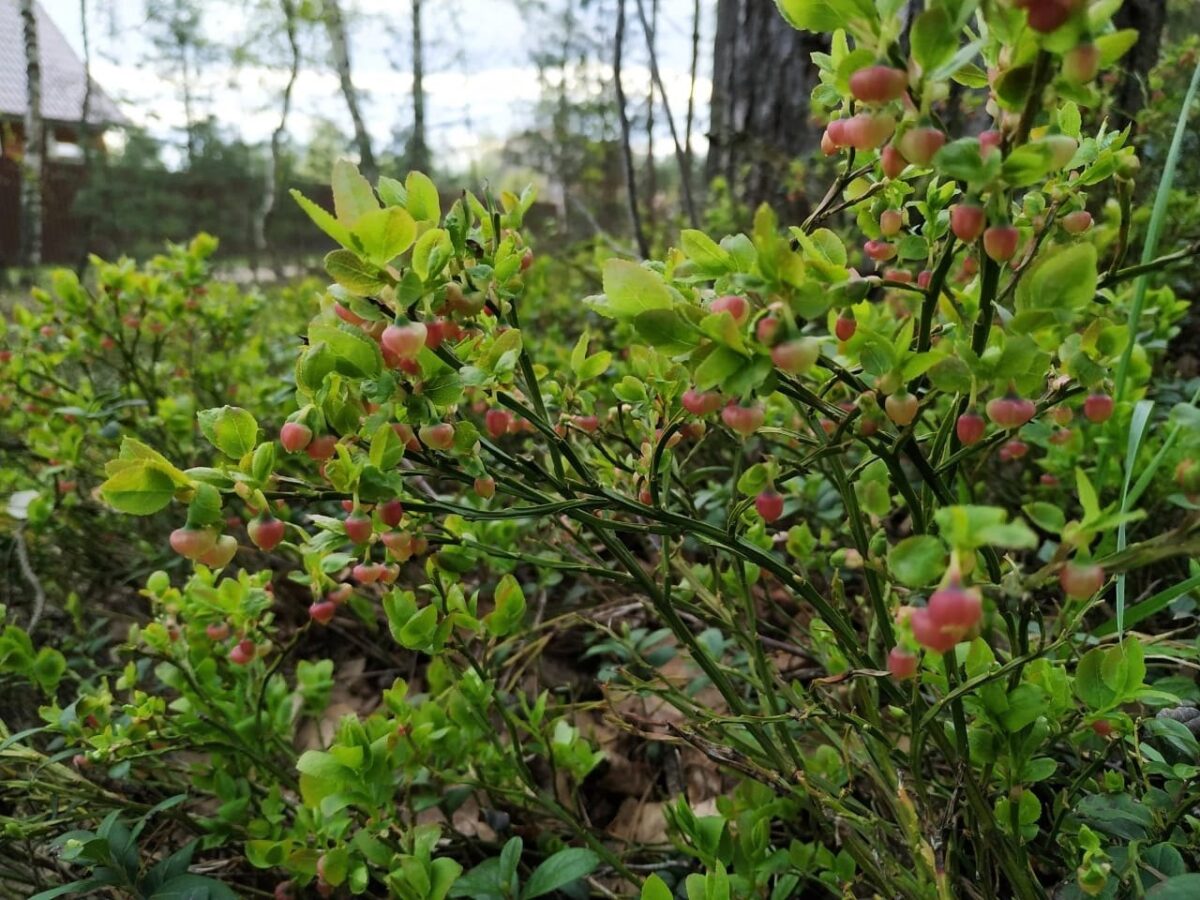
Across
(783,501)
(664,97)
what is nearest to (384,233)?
(783,501)

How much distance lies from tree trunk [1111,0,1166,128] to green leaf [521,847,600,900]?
201 cm

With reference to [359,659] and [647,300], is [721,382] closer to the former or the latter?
[647,300]

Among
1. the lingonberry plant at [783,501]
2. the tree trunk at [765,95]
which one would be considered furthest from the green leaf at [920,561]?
the tree trunk at [765,95]

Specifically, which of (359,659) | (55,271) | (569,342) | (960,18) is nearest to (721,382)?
(960,18)

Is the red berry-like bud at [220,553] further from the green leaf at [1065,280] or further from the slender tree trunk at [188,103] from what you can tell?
the slender tree trunk at [188,103]

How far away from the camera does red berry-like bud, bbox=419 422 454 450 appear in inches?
20.4

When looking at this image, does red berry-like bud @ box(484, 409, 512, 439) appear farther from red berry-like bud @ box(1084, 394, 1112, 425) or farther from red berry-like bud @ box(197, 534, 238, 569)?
red berry-like bud @ box(1084, 394, 1112, 425)

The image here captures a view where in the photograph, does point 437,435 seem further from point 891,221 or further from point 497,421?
point 891,221

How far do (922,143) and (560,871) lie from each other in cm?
74

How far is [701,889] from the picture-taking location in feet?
2.11

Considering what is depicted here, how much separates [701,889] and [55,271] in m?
1.70

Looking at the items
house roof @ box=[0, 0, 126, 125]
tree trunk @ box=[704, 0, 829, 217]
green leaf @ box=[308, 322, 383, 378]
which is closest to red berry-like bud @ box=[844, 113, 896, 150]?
green leaf @ box=[308, 322, 383, 378]

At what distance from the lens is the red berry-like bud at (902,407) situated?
0.46 meters

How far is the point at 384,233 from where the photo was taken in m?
0.48
